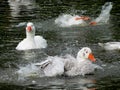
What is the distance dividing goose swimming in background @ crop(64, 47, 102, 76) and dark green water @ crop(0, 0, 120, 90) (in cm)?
19

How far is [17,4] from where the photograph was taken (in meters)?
28.6

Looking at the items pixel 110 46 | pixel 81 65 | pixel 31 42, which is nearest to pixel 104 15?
pixel 31 42

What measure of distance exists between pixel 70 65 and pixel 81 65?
0.29m

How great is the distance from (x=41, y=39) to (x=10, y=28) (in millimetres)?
2592

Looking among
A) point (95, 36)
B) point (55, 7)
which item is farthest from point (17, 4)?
point (95, 36)

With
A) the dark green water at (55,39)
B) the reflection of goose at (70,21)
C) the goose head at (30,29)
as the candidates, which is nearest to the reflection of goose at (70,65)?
the dark green water at (55,39)

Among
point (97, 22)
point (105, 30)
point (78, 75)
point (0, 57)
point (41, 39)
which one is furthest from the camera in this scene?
point (97, 22)

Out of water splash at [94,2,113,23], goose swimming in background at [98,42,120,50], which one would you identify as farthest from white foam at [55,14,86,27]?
goose swimming in background at [98,42,120,50]

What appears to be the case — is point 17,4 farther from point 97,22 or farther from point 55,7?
point 97,22

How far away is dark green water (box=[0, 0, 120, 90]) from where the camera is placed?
13461 millimetres

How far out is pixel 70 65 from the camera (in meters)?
14.5

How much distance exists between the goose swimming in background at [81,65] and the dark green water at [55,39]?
0.62 feet

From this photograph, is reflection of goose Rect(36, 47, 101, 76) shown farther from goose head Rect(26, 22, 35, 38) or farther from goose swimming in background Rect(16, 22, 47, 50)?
goose head Rect(26, 22, 35, 38)

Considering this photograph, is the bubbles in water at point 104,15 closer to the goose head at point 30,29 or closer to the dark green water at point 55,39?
the dark green water at point 55,39
